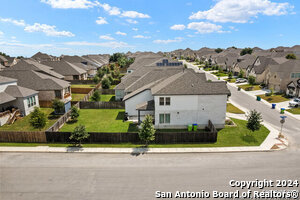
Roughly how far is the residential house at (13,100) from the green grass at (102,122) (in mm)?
9357

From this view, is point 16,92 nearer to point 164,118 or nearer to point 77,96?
point 77,96

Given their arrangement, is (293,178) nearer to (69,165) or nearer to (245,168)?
(245,168)

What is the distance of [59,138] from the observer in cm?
2191

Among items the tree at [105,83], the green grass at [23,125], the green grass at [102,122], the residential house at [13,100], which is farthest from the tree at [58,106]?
the tree at [105,83]

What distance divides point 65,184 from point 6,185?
192 inches

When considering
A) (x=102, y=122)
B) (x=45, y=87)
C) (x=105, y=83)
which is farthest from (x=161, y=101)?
(x=105, y=83)

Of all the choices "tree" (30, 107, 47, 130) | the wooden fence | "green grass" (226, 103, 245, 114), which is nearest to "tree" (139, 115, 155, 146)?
"tree" (30, 107, 47, 130)

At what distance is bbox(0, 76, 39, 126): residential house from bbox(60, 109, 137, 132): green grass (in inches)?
368

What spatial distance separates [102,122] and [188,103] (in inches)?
544

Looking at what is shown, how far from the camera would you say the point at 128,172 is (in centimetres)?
1596

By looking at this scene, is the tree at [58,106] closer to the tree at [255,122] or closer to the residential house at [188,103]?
the residential house at [188,103]

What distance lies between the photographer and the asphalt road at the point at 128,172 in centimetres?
1376

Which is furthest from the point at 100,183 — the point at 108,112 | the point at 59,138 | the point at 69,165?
the point at 108,112

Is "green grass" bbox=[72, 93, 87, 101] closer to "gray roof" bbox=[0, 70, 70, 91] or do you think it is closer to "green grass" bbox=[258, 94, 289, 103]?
"gray roof" bbox=[0, 70, 70, 91]
